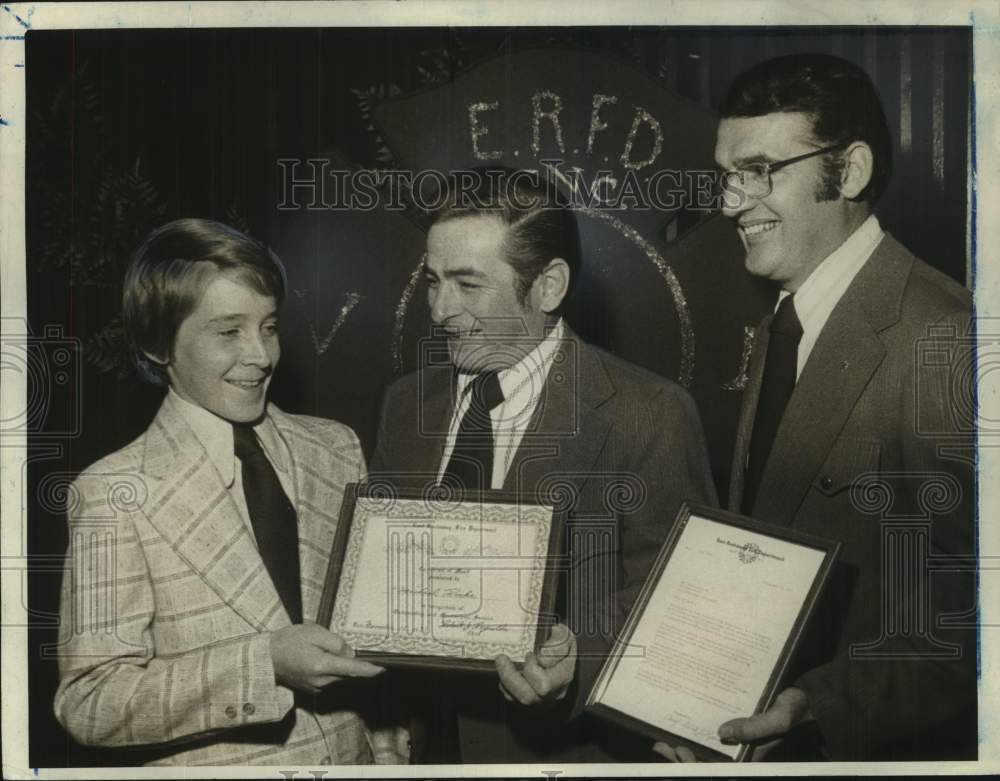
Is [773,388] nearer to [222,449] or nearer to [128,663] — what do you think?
[222,449]

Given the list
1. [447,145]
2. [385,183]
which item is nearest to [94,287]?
[385,183]

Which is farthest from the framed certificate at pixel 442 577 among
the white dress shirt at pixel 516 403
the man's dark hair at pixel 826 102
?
the man's dark hair at pixel 826 102

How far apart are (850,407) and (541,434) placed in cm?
93

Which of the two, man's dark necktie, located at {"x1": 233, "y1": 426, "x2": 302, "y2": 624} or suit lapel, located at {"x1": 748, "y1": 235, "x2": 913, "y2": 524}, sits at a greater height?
suit lapel, located at {"x1": 748, "y1": 235, "x2": 913, "y2": 524}

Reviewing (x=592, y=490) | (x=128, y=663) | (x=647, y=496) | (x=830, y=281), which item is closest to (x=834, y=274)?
(x=830, y=281)

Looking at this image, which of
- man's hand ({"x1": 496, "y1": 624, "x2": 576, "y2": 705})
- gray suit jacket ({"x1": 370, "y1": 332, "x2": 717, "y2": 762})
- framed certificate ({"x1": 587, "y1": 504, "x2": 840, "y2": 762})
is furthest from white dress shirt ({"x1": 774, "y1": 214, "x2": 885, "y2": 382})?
man's hand ({"x1": 496, "y1": 624, "x2": 576, "y2": 705})

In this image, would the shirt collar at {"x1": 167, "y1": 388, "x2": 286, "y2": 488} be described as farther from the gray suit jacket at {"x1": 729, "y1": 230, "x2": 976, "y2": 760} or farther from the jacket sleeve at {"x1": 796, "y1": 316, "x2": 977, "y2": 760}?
the jacket sleeve at {"x1": 796, "y1": 316, "x2": 977, "y2": 760}

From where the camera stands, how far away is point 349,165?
3398 millimetres

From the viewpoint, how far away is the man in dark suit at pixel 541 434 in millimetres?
3285

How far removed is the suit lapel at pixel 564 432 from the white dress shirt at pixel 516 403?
0.06 feet

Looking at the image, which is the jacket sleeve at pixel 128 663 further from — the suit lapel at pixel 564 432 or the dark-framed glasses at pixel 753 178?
the dark-framed glasses at pixel 753 178

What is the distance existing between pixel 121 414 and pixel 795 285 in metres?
2.12

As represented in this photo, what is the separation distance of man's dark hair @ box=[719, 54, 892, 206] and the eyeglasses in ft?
0.24

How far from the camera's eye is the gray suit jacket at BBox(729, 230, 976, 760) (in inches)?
128
